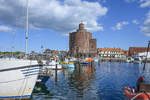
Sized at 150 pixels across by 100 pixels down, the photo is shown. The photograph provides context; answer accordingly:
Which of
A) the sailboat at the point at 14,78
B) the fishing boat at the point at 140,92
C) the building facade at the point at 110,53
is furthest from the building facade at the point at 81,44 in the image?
the sailboat at the point at 14,78

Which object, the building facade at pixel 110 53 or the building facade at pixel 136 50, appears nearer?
the building facade at pixel 110 53

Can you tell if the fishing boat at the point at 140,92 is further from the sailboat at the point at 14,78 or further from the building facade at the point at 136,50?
the building facade at the point at 136,50

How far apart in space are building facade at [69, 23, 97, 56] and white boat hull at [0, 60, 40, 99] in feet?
469

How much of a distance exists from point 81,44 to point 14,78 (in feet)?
493

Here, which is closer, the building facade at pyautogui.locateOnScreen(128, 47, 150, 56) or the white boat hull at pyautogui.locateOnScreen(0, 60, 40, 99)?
the white boat hull at pyautogui.locateOnScreen(0, 60, 40, 99)

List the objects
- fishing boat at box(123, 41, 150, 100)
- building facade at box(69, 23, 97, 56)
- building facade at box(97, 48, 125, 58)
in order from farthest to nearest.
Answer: building facade at box(97, 48, 125, 58), building facade at box(69, 23, 97, 56), fishing boat at box(123, 41, 150, 100)

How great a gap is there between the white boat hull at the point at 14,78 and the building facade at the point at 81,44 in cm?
14299

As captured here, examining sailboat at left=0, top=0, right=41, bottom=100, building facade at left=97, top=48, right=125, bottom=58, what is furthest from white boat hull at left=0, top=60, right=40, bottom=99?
building facade at left=97, top=48, right=125, bottom=58

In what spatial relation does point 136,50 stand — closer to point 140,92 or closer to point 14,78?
point 140,92

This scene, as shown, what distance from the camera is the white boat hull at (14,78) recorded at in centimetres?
1461

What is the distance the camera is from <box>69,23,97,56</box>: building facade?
533 feet

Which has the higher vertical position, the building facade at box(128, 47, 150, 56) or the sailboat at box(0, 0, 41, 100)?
the building facade at box(128, 47, 150, 56)

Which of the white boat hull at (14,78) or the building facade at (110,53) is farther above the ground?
the building facade at (110,53)

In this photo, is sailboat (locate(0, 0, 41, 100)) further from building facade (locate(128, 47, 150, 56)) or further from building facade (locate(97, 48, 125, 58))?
building facade (locate(128, 47, 150, 56))
